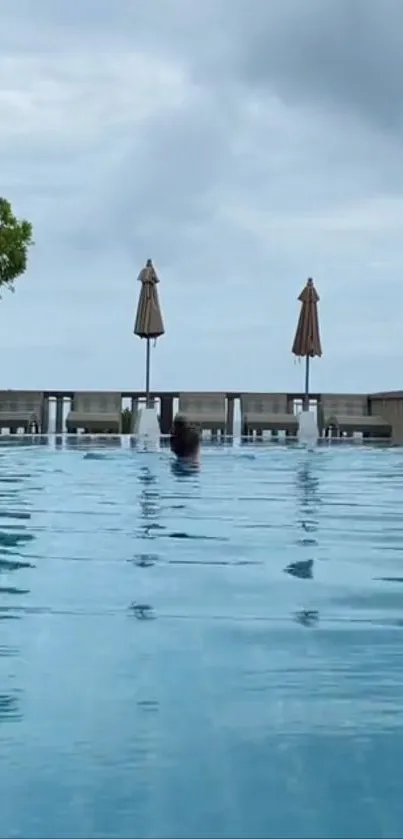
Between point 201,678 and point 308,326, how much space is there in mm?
14172

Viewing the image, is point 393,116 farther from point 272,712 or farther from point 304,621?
point 272,712

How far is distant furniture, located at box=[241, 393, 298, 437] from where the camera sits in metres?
17.6

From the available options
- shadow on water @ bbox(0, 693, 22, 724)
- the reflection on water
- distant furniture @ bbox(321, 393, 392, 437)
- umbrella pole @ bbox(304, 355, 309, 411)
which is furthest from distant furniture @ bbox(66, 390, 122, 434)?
shadow on water @ bbox(0, 693, 22, 724)

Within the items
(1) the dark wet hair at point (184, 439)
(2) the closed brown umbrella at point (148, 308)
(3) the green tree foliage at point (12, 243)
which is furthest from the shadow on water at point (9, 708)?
(3) the green tree foliage at point (12, 243)

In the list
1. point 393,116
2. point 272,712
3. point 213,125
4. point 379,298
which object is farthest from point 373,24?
point 272,712

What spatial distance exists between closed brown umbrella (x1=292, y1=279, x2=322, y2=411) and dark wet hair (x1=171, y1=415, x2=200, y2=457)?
618 centimetres

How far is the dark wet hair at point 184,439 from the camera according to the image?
438 inches

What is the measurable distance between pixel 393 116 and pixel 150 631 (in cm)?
867

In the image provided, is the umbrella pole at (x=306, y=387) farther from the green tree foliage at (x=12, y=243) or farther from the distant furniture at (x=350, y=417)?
the green tree foliage at (x=12, y=243)

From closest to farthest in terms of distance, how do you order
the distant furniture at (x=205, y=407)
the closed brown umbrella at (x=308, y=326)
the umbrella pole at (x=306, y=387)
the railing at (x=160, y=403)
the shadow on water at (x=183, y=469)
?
the shadow on water at (x=183, y=469) → the closed brown umbrella at (x=308, y=326) → the umbrella pole at (x=306, y=387) → the distant furniture at (x=205, y=407) → the railing at (x=160, y=403)

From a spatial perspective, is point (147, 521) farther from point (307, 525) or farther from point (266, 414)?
point (266, 414)

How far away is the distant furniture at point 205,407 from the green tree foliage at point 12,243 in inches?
148

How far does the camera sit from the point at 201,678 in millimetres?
3541

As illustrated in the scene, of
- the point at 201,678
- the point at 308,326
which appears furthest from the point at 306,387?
the point at 201,678
